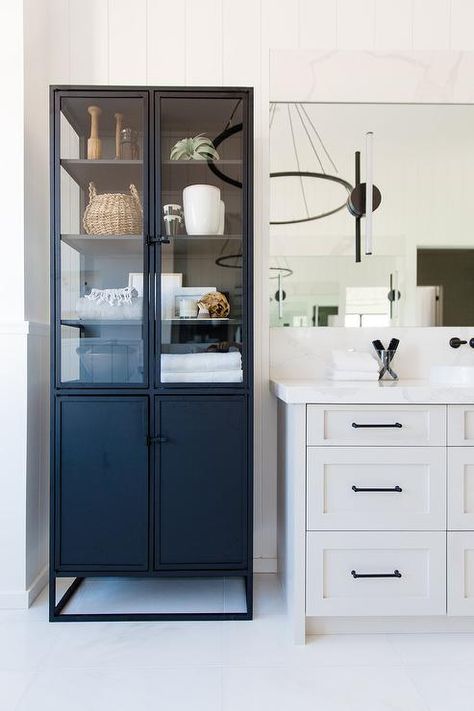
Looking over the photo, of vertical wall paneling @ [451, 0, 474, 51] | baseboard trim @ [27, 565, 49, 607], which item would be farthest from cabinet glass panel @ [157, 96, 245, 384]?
vertical wall paneling @ [451, 0, 474, 51]

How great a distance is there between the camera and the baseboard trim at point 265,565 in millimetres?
2471

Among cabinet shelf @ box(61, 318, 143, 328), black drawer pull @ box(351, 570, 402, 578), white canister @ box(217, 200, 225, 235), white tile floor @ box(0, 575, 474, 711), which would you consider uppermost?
white canister @ box(217, 200, 225, 235)

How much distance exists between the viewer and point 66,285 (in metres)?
2.06

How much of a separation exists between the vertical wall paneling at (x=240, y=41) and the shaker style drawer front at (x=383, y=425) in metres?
1.63

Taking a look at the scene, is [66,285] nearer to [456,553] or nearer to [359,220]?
[359,220]

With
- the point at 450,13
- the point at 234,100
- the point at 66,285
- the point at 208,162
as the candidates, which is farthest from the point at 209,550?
the point at 450,13

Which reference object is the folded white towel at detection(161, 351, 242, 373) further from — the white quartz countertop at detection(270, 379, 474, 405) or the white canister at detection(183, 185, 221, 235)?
the white canister at detection(183, 185, 221, 235)

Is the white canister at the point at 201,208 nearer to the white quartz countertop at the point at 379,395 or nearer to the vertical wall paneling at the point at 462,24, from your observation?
the white quartz countertop at the point at 379,395

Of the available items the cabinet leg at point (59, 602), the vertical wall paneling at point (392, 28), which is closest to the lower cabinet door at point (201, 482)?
the cabinet leg at point (59, 602)

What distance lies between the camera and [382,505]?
1.87 metres

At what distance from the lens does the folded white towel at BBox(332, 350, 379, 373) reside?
226cm

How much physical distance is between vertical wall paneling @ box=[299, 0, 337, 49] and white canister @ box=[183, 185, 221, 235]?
965 millimetres

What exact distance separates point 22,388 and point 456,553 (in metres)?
1.79

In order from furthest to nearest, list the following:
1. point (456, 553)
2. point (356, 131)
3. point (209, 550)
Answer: point (356, 131) < point (209, 550) < point (456, 553)
